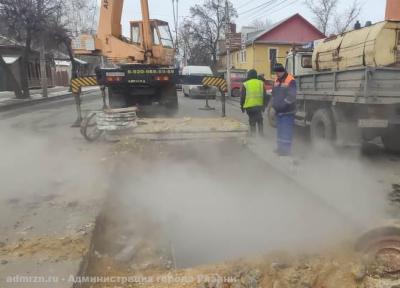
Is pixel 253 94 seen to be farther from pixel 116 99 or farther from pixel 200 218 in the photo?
pixel 116 99

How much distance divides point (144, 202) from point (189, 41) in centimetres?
5497

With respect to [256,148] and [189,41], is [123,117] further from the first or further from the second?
[189,41]

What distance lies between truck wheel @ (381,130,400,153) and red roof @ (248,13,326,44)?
34.9m

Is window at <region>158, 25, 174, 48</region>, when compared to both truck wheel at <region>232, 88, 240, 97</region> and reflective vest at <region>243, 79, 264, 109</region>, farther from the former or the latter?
truck wheel at <region>232, 88, 240, 97</region>

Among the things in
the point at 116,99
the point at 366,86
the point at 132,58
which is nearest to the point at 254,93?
the point at 366,86

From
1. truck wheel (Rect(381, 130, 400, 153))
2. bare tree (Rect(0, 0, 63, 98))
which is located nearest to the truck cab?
truck wheel (Rect(381, 130, 400, 153))

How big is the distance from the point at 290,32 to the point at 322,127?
3675 centimetres

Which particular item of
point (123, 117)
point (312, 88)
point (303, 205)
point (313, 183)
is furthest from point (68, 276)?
point (312, 88)

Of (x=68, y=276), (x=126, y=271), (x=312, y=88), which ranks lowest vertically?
(x=126, y=271)

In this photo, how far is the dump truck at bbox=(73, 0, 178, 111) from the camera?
13477 millimetres

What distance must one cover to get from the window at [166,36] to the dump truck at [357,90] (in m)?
5.81

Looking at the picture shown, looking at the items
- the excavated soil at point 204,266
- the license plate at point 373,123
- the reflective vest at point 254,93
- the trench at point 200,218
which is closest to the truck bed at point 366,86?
the license plate at point 373,123

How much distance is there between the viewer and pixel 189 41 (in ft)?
193

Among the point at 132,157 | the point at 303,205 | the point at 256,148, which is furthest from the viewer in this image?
the point at 256,148
